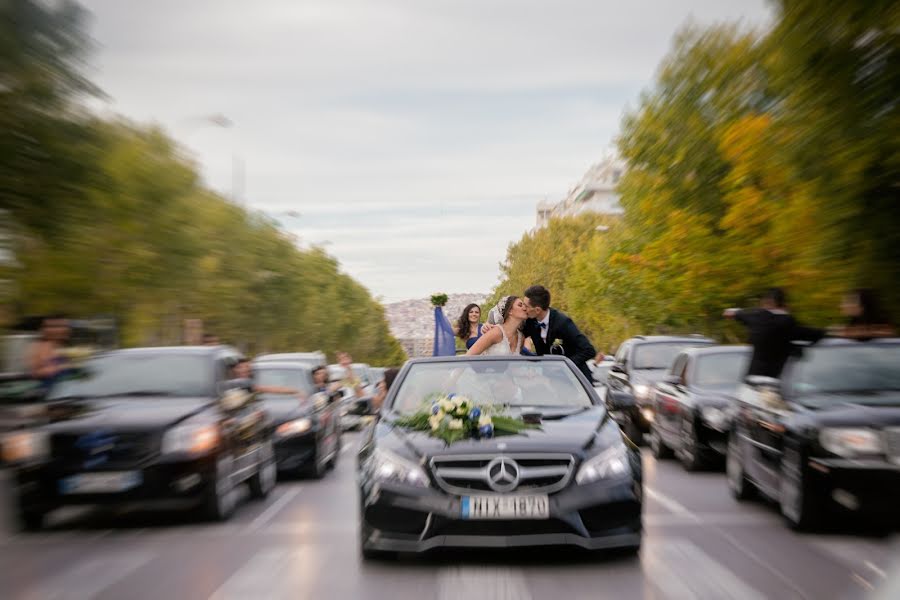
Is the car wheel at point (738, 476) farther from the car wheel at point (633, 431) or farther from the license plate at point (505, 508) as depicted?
the car wheel at point (633, 431)

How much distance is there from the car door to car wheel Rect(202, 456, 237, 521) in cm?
614

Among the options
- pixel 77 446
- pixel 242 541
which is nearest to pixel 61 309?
pixel 77 446

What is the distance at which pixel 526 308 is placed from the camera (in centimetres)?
1109

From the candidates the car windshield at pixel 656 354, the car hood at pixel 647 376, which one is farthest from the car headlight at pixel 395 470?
the car windshield at pixel 656 354

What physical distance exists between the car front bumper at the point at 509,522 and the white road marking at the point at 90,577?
5.89ft

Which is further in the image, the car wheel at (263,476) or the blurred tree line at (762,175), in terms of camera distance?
the car wheel at (263,476)

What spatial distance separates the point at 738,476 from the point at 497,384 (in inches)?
129

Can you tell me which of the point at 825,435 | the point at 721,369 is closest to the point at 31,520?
the point at 825,435

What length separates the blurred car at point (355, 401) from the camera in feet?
31.2

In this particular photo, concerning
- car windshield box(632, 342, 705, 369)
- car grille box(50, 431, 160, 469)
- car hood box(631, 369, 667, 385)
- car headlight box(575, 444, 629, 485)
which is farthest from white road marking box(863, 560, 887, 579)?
car windshield box(632, 342, 705, 369)

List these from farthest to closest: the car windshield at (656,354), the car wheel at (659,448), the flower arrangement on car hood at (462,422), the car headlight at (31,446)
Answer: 1. the car windshield at (656,354)
2. the car wheel at (659,448)
3. the car headlight at (31,446)
4. the flower arrangement on car hood at (462,422)

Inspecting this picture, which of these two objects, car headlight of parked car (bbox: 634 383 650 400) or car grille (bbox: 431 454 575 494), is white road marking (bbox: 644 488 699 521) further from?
car headlight of parked car (bbox: 634 383 650 400)

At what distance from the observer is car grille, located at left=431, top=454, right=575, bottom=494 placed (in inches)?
283

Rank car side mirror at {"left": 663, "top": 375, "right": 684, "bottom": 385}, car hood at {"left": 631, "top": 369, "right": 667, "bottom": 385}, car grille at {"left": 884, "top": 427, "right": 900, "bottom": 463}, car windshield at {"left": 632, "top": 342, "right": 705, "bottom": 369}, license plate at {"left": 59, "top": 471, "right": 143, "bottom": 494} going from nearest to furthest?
car grille at {"left": 884, "top": 427, "right": 900, "bottom": 463}, license plate at {"left": 59, "top": 471, "right": 143, "bottom": 494}, car side mirror at {"left": 663, "top": 375, "right": 684, "bottom": 385}, car hood at {"left": 631, "top": 369, "right": 667, "bottom": 385}, car windshield at {"left": 632, "top": 342, "right": 705, "bottom": 369}
